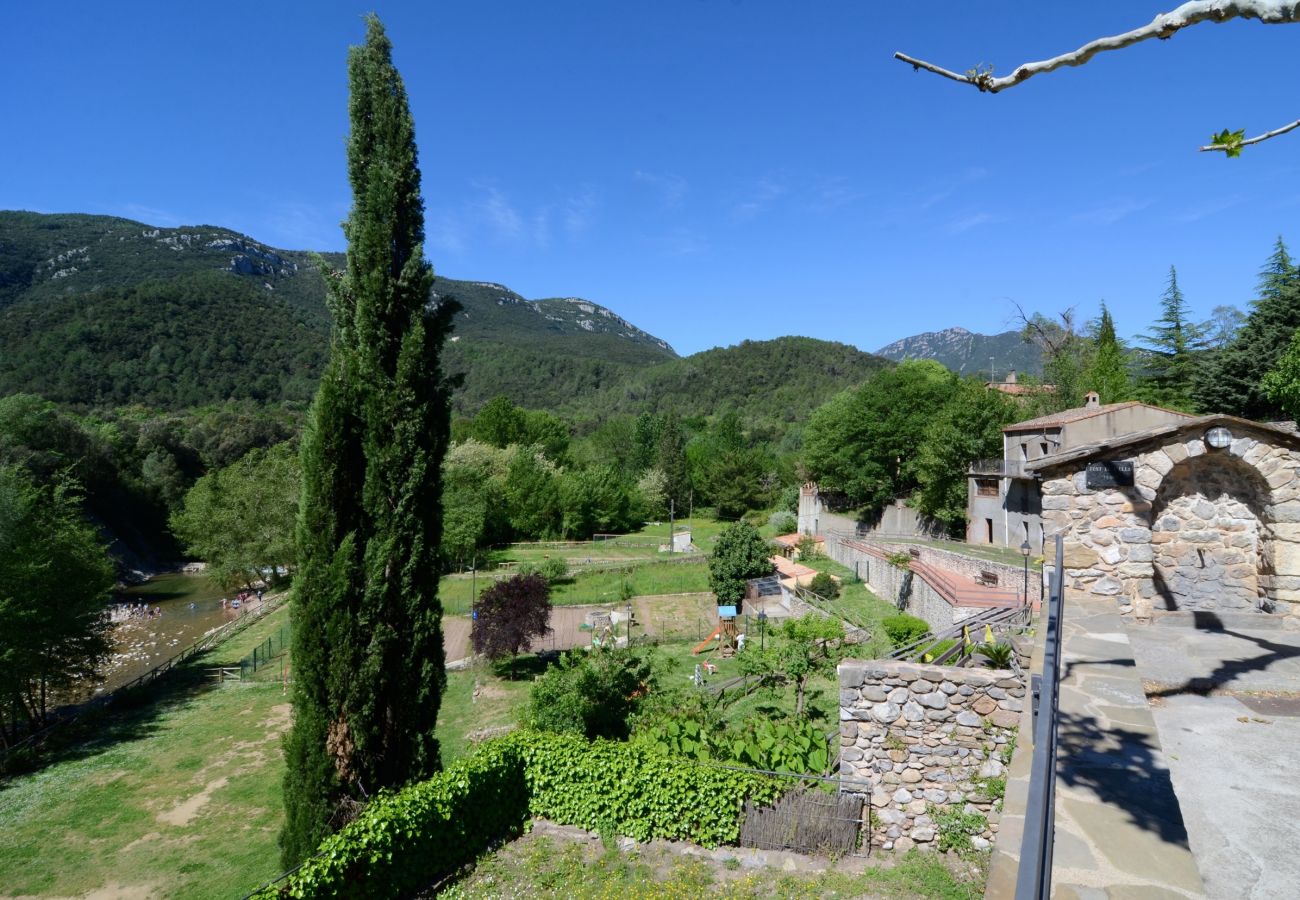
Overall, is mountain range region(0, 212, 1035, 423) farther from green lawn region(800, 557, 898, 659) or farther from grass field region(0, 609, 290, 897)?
grass field region(0, 609, 290, 897)

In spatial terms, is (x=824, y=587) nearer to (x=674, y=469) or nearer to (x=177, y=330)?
(x=674, y=469)

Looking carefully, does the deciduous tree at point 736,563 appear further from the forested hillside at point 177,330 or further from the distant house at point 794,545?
the forested hillside at point 177,330

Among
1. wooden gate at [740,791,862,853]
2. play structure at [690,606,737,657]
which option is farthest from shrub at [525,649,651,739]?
play structure at [690,606,737,657]

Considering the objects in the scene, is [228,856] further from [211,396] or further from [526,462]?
[211,396]

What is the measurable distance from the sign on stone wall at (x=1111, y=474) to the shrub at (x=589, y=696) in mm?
8370

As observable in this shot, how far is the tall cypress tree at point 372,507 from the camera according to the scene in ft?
28.8

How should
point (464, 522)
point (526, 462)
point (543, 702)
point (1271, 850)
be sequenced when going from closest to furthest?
point (1271, 850) → point (543, 702) → point (464, 522) → point (526, 462)

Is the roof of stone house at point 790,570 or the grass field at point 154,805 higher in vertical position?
the roof of stone house at point 790,570

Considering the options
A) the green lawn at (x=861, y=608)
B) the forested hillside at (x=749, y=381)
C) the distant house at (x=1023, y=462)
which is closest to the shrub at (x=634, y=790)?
the green lawn at (x=861, y=608)

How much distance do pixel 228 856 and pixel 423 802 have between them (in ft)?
17.9

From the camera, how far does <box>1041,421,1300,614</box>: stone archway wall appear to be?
569 centimetres

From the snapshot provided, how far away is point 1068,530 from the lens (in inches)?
236

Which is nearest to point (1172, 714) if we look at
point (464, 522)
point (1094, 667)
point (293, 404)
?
point (1094, 667)

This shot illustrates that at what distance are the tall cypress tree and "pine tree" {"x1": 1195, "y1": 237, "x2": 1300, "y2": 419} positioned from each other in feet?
92.1
